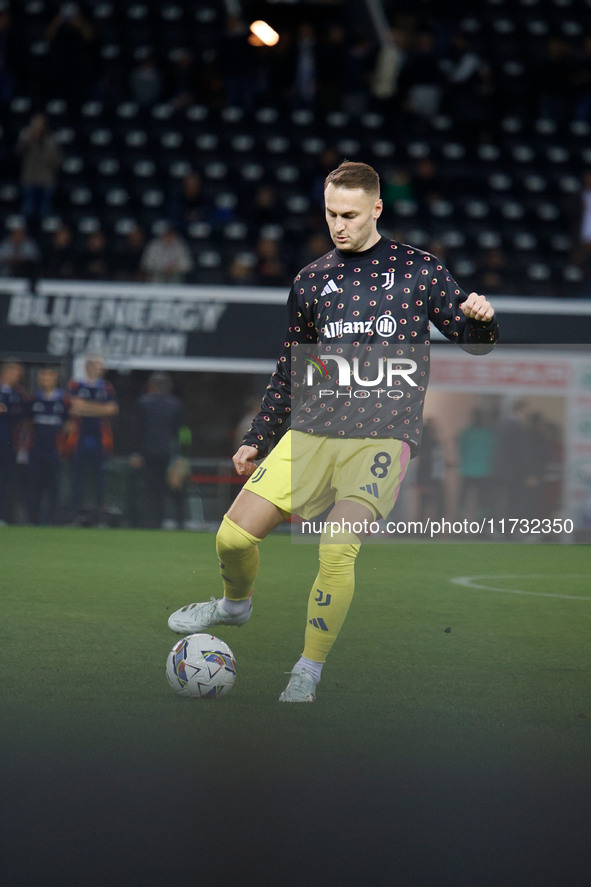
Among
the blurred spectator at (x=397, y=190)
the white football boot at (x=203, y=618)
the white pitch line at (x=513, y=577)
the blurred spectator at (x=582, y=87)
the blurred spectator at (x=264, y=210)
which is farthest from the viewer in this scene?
the blurred spectator at (x=582, y=87)

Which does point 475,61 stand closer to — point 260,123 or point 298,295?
point 260,123

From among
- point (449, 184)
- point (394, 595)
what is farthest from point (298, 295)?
point (449, 184)

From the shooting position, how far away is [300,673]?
4387 mm

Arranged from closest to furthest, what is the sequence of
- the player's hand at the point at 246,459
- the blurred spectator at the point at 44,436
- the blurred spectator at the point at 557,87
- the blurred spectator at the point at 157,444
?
the player's hand at the point at 246,459, the blurred spectator at the point at 44,436, the blurred spectator at the point at 157,444, the blurred spectator at the point at 557,87

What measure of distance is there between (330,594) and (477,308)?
1.10 metres

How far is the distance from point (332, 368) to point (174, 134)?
13.1 meters

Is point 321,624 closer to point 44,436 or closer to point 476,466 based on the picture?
point 44,436

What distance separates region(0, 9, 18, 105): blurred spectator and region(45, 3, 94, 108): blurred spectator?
1.73 ft

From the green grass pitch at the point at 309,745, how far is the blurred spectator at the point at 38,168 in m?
9.21

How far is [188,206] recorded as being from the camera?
51.1 feet

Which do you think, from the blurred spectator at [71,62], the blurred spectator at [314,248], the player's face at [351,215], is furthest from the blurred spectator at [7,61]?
the player's face at [351,215]

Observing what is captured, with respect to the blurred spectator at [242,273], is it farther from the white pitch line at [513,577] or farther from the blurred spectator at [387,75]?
the white pitch line at [513,577]

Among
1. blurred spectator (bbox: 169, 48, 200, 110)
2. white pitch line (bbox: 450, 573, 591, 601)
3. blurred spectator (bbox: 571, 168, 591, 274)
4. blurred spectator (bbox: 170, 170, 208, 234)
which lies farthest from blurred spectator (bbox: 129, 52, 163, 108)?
white pitch line (bbox: 450, 573, 591, 601)

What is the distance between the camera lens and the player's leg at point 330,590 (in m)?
4.27
